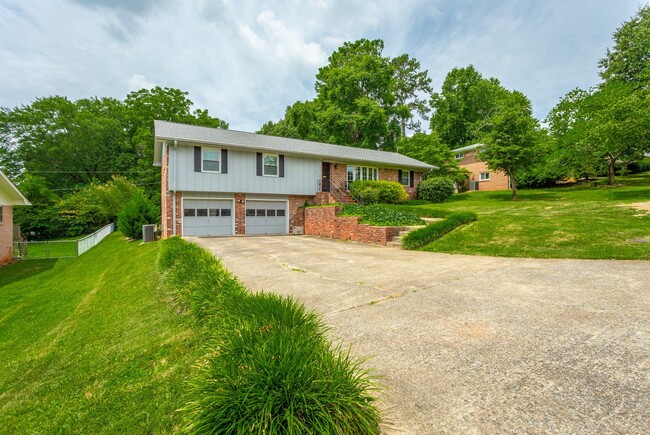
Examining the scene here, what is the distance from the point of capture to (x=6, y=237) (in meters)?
13.8

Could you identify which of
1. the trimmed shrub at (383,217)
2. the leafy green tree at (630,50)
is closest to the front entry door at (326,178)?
the trimmed shrub at (383,217)

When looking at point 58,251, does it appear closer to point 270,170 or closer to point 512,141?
point 270,170

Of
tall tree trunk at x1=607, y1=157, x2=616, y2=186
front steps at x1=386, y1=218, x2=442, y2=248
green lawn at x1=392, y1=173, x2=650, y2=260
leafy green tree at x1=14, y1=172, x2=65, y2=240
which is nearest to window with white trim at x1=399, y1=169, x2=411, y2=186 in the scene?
green lawn at x1=392, y1=173, x2=650, y2=260

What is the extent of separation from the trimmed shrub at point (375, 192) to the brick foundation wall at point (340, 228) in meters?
3.26

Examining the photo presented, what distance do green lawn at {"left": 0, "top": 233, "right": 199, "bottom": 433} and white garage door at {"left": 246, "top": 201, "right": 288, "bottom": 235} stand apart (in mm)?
8342

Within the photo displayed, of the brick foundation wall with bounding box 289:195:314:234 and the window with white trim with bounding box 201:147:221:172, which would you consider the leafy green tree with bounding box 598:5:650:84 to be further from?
the window with white trim with bounding box 201:147:221:172

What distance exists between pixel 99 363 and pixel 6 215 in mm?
16755

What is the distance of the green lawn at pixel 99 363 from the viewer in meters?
2.34

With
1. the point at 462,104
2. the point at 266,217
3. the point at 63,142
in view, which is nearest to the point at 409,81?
the point at 462,104

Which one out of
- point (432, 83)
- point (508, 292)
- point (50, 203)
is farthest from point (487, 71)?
point (50, 203)

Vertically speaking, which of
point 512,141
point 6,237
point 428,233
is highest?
point 512,141

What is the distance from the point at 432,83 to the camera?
1506 inches

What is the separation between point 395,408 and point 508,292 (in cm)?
316

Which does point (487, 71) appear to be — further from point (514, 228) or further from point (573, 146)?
point (514, 228)
